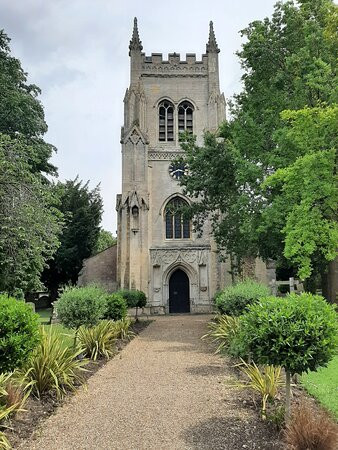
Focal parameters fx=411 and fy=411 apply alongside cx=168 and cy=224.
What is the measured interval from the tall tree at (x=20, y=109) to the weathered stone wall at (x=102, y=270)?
9141 mm

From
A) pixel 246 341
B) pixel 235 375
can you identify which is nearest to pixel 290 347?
pixel 246 341

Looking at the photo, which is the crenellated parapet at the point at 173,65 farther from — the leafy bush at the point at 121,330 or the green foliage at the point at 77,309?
the green foliage at the point at 77,309

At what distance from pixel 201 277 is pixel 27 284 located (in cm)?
1642

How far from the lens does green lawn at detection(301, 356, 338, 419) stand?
6352mm

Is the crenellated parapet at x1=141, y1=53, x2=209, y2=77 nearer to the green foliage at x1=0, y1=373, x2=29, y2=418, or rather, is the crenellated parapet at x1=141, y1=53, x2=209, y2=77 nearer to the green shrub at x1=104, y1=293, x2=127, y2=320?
the green shrub at x1=104, y1=293, x2=127, y2=320

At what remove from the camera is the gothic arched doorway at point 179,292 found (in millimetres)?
29706

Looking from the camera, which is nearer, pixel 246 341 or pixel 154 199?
pixel 246 341

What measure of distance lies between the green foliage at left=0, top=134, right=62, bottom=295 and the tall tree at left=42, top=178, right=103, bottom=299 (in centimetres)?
2310

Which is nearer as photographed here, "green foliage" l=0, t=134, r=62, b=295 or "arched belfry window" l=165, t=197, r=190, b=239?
"green foliage" l=0, t=134, r=62, b=295

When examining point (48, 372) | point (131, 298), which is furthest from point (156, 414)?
point (131, 298)

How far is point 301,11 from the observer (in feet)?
53.2

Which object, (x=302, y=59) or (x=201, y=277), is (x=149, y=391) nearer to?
(x=302, y=59)

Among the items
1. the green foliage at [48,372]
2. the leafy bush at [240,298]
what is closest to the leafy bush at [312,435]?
the green foliage at [48,372]

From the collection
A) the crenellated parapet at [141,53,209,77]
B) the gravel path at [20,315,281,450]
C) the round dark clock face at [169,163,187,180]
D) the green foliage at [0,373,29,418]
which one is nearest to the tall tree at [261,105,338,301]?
the gravel path at [20,315,281,450]
